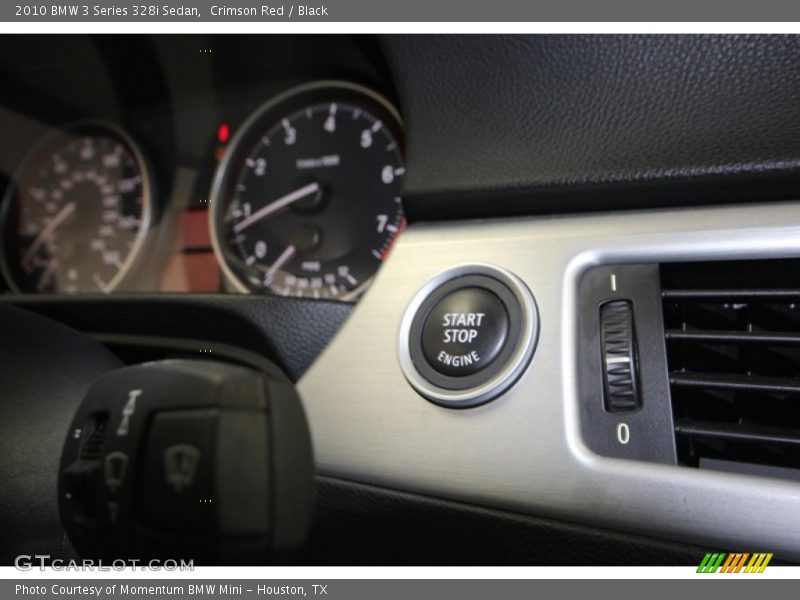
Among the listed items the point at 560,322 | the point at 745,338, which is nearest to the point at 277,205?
the point at 560,322

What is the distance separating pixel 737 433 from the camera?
1.53 ft

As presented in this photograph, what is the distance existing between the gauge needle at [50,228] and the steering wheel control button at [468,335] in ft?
2.76

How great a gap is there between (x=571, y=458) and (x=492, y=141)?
11.1 inches

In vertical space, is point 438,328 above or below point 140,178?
below

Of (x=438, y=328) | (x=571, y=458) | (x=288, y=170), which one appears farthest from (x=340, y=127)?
(x=571, y=458)

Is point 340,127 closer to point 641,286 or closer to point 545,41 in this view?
point 545,41

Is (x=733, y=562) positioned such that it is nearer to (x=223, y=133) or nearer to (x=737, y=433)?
(x=737, y=433)

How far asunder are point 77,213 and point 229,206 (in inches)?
13.0

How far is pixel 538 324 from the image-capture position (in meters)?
0.55

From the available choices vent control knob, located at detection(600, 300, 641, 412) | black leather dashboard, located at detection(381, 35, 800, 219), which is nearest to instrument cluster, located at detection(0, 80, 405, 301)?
black leather dashboard, located at detection(381, 35, 800, 219)

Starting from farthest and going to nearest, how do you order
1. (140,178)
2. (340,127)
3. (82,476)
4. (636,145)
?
(140,178), (340,127), (636,145), (82,476)

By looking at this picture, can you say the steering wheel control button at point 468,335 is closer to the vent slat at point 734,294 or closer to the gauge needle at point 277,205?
the vent slat at point 734,294

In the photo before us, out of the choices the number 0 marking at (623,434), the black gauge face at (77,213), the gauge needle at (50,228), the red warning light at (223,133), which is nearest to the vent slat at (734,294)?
the number 0 marking at (623,434)

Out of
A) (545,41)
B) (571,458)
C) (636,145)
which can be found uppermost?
(545,41)
